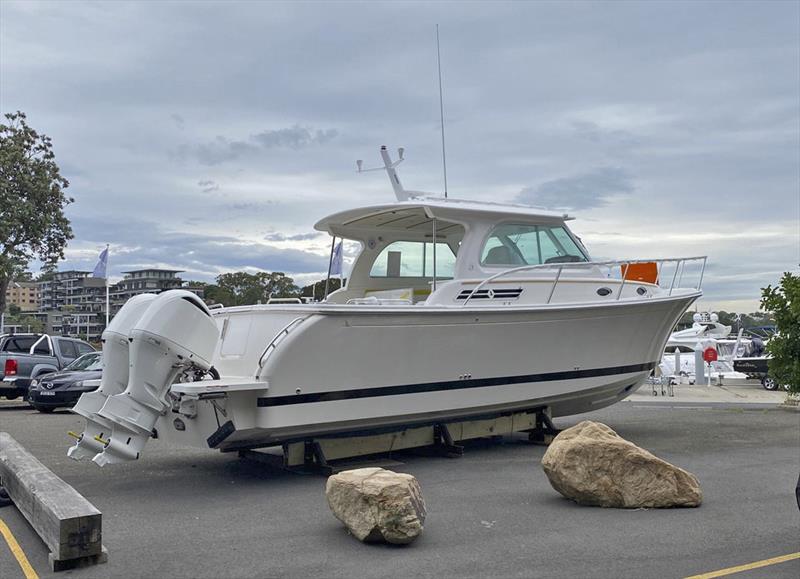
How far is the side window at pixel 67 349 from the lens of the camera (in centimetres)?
1864

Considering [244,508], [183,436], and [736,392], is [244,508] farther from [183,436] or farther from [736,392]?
[736,392]

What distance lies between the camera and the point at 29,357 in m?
17.7

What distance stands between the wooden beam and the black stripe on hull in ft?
7.00

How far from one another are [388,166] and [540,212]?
2175mm

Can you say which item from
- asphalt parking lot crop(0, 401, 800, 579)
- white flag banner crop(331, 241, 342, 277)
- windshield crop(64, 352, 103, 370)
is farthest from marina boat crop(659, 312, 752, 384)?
windshield crop(64, 352, 103, 370)

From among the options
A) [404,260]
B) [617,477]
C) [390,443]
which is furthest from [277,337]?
[404,260]

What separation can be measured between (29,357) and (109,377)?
38.9 ft

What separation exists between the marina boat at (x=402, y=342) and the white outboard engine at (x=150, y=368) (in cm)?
1

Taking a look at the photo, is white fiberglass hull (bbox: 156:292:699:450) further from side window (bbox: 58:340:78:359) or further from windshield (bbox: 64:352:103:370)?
side window (bbox: 58:340:78:359)

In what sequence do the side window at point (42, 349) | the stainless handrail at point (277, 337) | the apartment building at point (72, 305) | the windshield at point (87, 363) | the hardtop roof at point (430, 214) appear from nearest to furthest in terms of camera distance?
the stainless handrail at point (277, 337)
the hardtop roof at point (430, 214)
the windshield at point (87, 363)
the side window at point (42, 349)
the apartment building at point (72, 305)

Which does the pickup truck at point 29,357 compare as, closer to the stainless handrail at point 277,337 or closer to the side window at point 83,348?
the side window at point 83,348

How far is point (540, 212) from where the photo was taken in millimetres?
10656

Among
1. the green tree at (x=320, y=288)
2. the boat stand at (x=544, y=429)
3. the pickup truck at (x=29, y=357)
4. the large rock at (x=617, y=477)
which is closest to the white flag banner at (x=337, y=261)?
the green tree at (x=320, y=288)

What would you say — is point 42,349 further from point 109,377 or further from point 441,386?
point 441,386
